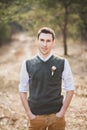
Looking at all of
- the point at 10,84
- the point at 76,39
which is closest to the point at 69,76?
the point at 10,84

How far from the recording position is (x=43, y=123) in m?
5.44

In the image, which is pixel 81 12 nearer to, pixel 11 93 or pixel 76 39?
pixel 76 39

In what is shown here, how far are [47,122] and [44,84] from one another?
657mm

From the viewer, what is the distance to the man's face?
5.34 meters

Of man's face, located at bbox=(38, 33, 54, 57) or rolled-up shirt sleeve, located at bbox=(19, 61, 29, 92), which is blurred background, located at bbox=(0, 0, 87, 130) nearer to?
rolled-up shirt sleeve, located at bbox=(19, 61, 29, 92)

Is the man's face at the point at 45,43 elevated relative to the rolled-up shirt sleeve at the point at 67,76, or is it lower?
elevated

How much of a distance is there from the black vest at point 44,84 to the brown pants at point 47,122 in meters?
0.08

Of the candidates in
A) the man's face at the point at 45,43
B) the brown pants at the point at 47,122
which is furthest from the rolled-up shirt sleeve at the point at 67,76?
the brown pants at the point at 47,122

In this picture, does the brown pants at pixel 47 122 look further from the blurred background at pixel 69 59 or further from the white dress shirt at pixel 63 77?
the blurred background at pixel 69 59

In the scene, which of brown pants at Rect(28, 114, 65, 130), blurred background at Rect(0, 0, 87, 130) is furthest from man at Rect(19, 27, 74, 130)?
blurred background at Rect(0, 0, 87, 130)

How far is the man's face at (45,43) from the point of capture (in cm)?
534

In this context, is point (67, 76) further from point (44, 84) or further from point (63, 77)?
point (44, 84)

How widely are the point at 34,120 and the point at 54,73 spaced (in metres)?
0.85

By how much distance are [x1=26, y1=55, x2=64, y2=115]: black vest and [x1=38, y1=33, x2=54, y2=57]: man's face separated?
13 centimetres
